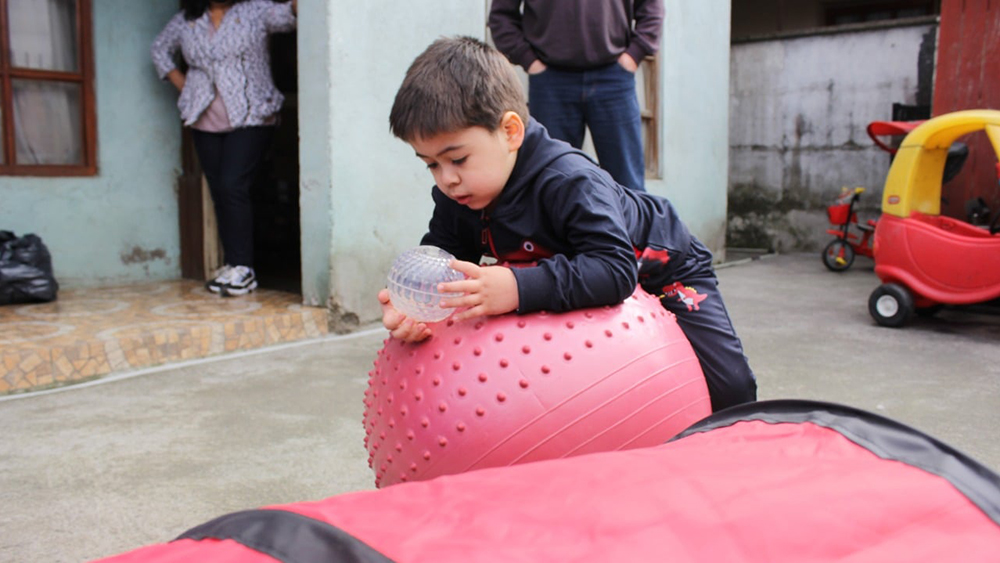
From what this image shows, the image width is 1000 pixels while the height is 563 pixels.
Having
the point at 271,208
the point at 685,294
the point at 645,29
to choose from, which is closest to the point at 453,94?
the point at 685,294

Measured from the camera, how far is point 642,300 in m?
1.87

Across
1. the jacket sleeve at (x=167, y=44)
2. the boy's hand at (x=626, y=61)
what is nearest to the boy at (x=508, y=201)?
the boy's hand at (x=626, y=61)

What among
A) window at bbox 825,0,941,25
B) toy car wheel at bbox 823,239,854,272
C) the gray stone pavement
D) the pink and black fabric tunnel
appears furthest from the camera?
window at bbox 825,0,941,25

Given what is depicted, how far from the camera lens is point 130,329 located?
12.4 ft

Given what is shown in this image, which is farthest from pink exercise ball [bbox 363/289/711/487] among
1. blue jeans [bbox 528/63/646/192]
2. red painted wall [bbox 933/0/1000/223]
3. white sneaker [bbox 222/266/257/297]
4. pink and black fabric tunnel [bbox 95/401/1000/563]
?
red painted wall [bbox 933/0/1000/223]

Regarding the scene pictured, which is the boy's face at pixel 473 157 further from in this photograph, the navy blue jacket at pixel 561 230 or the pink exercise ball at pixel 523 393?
the pink exercise ball at pixel 523 393

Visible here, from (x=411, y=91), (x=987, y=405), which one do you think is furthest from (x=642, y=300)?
(x=987, y=405)

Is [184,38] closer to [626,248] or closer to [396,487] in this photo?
[626,248]

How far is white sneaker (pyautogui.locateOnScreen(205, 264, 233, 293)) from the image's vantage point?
4.79 metres

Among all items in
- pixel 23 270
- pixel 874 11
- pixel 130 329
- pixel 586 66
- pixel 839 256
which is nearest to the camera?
pixel 586 66

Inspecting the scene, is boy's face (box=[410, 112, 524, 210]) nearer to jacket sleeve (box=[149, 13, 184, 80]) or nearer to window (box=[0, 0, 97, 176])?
jacket sleeve (box=[149, 13, 184, 80])

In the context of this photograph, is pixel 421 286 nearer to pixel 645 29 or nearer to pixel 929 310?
pixel 645 29

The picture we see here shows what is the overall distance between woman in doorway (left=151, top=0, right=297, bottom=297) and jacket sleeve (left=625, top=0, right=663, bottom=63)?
210 cm

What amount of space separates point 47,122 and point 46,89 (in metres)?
0.19
